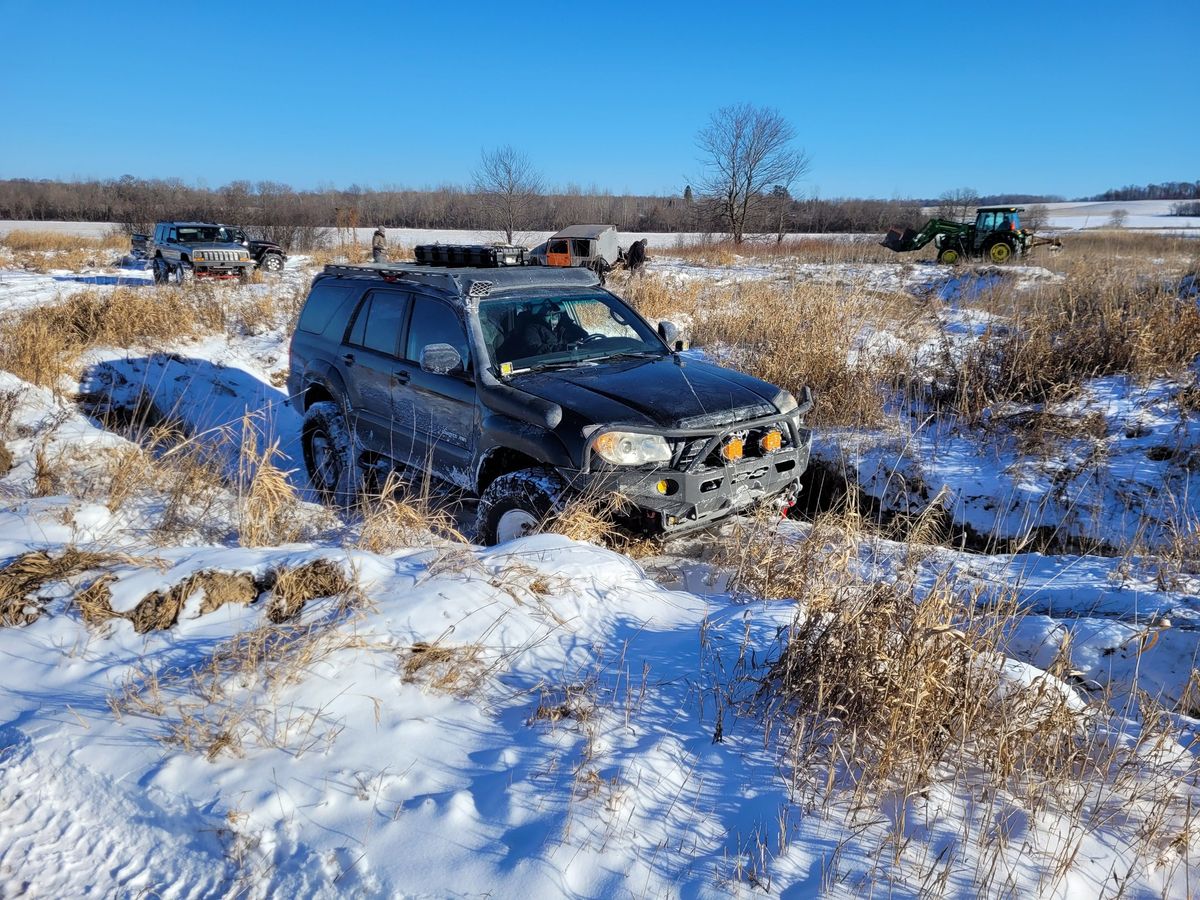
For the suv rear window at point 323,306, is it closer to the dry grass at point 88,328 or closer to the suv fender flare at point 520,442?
the suv fender flare at point 520,442

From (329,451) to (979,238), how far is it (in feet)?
87.1

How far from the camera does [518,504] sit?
4312mm

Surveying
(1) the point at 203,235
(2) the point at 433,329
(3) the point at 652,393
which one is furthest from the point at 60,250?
(3) the point at 652,393

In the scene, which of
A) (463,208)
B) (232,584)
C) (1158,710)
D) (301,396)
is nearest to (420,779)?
(232,584)

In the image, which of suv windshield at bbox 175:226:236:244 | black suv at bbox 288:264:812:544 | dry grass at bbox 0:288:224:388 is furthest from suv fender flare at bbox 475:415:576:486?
suv windshield at bbox 175:226:236:244

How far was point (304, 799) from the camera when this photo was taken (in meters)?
2.14

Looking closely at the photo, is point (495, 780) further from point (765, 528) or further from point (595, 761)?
point (765, 528)

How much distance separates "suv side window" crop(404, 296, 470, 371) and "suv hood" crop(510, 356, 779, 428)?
558mm

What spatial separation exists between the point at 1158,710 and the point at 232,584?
3497 millimetres

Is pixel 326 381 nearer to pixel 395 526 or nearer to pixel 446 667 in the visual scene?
pixel 395 526

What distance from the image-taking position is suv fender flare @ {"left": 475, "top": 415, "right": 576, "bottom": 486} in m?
4.15

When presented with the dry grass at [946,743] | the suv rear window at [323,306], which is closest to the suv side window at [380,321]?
the suv rear window at [323,306]

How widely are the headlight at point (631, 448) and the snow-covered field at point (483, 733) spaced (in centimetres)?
54

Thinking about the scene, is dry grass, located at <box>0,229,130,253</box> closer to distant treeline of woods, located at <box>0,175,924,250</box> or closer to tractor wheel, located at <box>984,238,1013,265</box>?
distant treeline of woods, located at <box>0,175,924,250</box>
